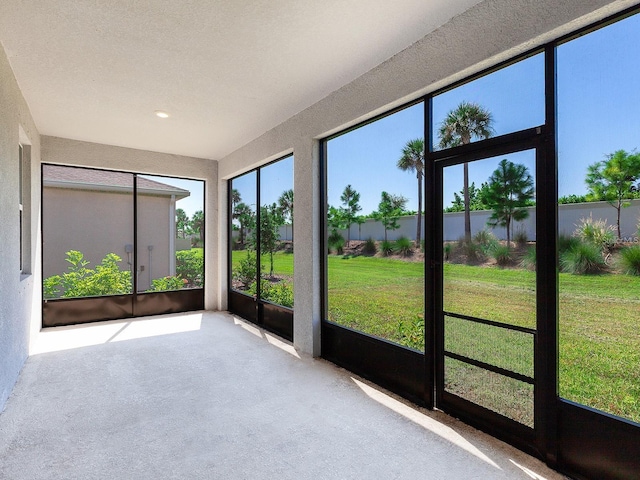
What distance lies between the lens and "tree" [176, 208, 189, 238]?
250 inches

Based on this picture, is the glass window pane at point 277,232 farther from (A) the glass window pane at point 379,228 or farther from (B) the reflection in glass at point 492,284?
(B) the reflection in glass at point 492,284

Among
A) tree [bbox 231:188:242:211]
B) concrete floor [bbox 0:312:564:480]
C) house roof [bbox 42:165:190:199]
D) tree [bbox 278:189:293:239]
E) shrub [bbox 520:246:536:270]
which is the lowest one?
concrete floor [bbox 0:312:564:480]

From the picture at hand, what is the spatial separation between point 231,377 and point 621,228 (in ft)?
10.3

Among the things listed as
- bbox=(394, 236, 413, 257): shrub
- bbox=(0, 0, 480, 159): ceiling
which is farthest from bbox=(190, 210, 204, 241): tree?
→ bbox=(394, 236, 413, 257): shrub

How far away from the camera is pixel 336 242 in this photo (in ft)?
12.5

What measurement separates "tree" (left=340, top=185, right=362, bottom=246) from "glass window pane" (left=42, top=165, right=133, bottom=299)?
13.4 feet

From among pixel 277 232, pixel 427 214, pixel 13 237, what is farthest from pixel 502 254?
pixel 13 237

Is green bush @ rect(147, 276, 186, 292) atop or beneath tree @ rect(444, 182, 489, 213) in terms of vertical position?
beneath

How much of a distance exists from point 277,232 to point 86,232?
317 centimetres

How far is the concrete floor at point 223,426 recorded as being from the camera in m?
2.01

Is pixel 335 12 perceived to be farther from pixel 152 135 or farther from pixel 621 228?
pixel 152 135

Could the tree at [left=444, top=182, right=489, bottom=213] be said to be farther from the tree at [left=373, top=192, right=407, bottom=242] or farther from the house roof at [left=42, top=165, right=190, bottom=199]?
the house roof at [left=42, top=165, right=190, bottom=199]

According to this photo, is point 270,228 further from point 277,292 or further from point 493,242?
point 493,242

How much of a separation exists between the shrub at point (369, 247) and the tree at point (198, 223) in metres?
4.00
